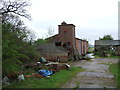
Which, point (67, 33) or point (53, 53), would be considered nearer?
point (53, 53)

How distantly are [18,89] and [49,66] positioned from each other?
23.0 feet

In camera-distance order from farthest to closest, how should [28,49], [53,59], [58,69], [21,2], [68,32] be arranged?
[68,32]
[53,59]
[21,2]
[58,69]
[28,49]

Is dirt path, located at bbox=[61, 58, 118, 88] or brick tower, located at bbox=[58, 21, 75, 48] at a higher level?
brick tower, located at bbox=[58, 21, 75, 48]

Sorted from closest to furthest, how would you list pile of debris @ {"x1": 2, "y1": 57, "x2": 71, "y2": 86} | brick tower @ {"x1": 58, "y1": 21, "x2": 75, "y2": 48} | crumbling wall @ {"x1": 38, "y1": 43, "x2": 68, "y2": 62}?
pile of debris @ {"x1": 2, "y1": 57, "x2": 71, "y2": 86}, crumbling wall @ {"x1": 38, "y1": 43, "x2": 68, "y2": 62}, brick tower @ {"x1": 58, "y1": 21, "x2": 75, "y2": 48}

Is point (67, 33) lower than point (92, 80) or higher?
higher

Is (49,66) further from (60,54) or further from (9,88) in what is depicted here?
(60,54)

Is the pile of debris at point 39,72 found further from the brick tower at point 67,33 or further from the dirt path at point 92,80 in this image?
the brick tower at point 67,33

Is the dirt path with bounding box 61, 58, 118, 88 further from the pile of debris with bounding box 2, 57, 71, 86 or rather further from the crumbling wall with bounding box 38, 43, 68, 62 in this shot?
the crumbling wall with bounding box 38, 43, 68, 62

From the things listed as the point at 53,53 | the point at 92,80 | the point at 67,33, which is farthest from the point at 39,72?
the point at 67,33

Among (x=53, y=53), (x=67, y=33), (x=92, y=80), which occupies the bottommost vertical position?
(x=92, y=80)

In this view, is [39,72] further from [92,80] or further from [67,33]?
[67,33]

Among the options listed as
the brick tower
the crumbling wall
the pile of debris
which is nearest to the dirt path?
the pile of debris

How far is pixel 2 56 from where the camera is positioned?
6.86m

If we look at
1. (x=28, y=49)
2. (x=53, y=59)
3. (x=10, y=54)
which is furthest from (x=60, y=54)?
(x=10, y=54)
